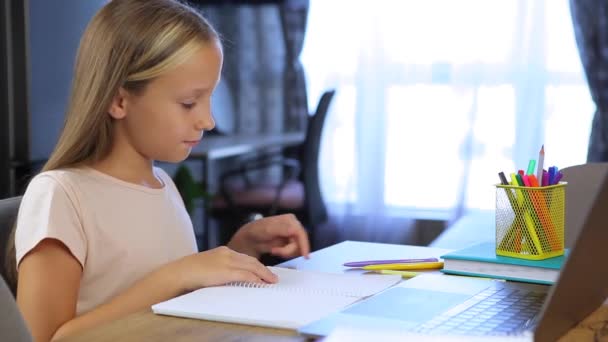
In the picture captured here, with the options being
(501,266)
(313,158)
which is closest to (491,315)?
(501,266)

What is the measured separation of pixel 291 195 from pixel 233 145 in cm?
39

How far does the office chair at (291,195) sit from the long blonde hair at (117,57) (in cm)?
250

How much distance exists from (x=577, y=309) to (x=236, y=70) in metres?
3.77

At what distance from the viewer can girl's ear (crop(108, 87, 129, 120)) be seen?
1.36m

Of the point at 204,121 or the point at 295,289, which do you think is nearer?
the point at 295,289

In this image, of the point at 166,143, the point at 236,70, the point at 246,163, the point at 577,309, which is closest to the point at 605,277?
the point at 577,309

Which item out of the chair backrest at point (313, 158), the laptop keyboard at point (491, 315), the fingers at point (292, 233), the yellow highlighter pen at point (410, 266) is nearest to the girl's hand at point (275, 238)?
the fingers at point (292, 233)

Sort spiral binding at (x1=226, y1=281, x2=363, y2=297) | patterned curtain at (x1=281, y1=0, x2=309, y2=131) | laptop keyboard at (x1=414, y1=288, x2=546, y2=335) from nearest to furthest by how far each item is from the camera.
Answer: laptop keyboard at (x1=414, y1=288, x2=546, y2=335), spiral binding at (x1=226, y1=281, x2=363, y2=297), patterned curtain at (x1=281, y1=0, x2=309, y2=131)

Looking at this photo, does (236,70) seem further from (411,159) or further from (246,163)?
(411,159)

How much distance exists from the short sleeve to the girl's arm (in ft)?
0.11

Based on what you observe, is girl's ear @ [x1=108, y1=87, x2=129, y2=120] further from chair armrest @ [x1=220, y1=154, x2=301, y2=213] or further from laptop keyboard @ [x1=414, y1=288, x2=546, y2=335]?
chair armrest @ [x1=220, y1=154, x2=301, y2=213]

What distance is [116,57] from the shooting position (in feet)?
4.38

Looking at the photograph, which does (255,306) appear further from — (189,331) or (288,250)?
(288,250)

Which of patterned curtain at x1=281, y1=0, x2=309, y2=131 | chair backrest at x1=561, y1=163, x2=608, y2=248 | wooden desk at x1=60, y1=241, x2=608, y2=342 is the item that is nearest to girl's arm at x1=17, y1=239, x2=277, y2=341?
wooden desk at x1=60, y1=241, x2=608, y2=342
